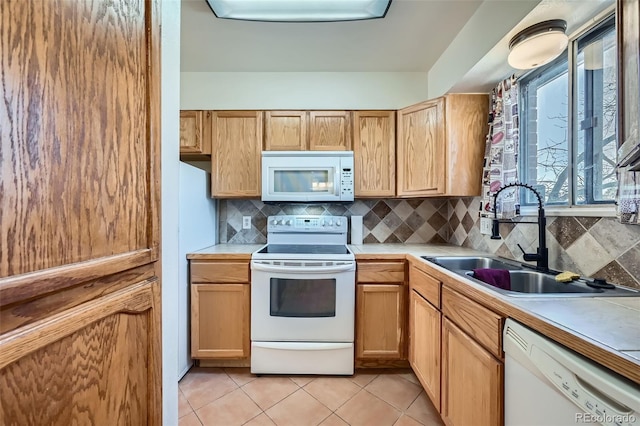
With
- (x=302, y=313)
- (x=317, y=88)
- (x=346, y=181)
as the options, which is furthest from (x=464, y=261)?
(x=317, y=88)

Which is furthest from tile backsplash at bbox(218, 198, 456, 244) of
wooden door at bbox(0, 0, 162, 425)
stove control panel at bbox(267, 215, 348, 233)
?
wooden door at bbox(0, 0, 162, 425)

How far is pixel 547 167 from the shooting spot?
161cm

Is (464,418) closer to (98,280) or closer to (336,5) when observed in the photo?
(98,280)

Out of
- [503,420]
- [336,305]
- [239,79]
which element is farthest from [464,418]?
[239,79]

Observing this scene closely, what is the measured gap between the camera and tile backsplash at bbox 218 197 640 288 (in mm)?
1125

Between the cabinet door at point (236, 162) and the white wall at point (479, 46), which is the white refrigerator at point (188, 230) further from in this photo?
the white wall at point (479, 46)

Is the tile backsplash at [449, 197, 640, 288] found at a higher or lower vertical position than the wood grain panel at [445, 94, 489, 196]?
lower

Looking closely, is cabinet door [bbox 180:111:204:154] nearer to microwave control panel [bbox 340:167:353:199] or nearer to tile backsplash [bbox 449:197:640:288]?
microwave control panel [bbox 340:167:353:199]

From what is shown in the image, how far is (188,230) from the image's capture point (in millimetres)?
2020

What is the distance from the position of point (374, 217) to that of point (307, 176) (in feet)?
2.59

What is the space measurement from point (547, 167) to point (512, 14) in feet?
2.81

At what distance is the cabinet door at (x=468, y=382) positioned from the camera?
0.99 metres

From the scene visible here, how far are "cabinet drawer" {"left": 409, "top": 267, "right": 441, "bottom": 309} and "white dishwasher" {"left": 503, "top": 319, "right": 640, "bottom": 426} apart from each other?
0.54 meters

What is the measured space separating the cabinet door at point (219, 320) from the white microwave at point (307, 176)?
0.80 meters
